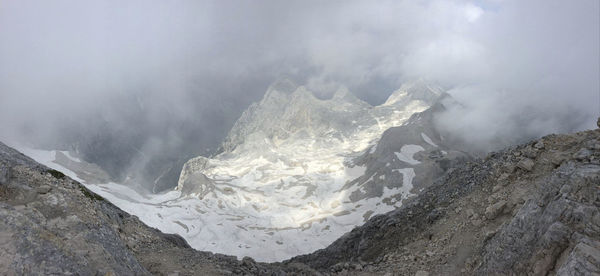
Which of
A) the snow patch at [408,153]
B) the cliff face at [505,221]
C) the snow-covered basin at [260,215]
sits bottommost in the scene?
the cliff face at [505,221]

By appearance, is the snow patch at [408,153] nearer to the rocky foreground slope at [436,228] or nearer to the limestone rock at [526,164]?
the rocky foreground slope at [436,228]

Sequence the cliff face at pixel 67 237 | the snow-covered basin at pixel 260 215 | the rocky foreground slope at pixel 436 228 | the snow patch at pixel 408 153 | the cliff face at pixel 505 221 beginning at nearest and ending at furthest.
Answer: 1. the cliff face at pixel 505 221
2. the rocky foreground slope at pixel 436 228
3. the cliff face at pixel 67 237
4. the snow-covered basin at pixel 260 215
5. the snow patch at pixel 408 153

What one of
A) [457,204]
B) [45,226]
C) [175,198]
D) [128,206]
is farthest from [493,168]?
[175,198]

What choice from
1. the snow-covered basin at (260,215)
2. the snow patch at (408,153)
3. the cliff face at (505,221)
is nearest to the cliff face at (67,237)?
the cliff face at (505,221)

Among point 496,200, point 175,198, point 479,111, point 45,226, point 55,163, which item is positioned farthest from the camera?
point 479,111

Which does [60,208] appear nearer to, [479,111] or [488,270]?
A: [488,270]

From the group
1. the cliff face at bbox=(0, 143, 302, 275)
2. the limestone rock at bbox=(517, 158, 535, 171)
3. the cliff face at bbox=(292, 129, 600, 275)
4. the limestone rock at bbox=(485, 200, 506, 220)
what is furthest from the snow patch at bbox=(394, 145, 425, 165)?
the cliff face at bbox=(0, 143, 302, 275)
